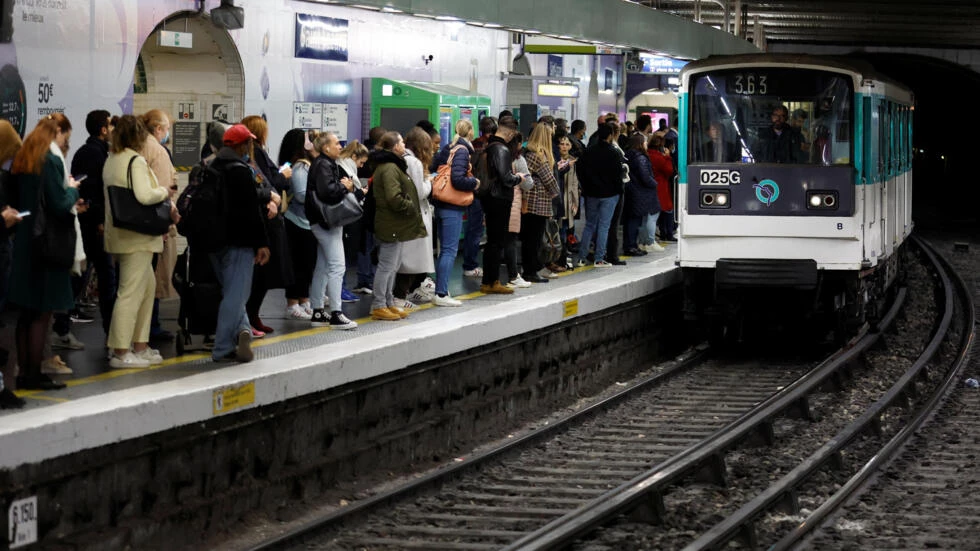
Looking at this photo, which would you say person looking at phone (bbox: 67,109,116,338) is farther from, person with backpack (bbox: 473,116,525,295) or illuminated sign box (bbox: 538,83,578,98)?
illuminated sign box (bbox: 538,83,578,98)

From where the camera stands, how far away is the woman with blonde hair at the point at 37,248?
7883 millimetres

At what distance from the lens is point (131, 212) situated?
873 centimetres

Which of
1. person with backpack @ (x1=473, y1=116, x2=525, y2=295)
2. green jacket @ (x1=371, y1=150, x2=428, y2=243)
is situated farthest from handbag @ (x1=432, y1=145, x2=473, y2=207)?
green jacket @ (x1=371, y1=150, x2=428, y2=243)

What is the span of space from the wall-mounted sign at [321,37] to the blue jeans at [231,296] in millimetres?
6353

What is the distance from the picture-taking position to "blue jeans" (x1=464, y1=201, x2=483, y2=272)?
14633 millimetres

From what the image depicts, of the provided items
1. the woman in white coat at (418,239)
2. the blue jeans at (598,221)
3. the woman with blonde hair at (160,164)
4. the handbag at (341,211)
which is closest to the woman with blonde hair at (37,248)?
the woman with blonde hair at (160,164)

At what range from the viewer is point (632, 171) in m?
17.5

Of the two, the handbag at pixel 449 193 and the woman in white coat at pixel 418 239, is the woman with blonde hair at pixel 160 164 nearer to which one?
the woman in white coat at pixel 418 239

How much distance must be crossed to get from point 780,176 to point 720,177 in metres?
0.60

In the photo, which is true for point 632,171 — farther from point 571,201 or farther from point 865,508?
point 865,508

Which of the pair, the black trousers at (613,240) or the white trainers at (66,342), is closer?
the white trainers at (66,342)

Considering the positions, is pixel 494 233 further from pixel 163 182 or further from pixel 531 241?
pixel 163 182

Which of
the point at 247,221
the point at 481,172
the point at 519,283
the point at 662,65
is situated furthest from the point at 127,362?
the point at 662,65

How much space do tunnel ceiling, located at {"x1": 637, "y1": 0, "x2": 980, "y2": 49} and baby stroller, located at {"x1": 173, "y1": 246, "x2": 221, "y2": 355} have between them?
2203cm
